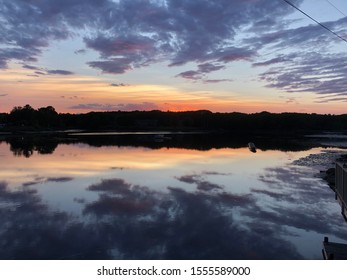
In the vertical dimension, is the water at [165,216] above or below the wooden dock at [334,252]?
below

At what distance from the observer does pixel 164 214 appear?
2334cm

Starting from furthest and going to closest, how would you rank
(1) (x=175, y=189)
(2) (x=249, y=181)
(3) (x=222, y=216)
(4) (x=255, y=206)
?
1. (2) (x=249, y=181)
2. (1) (x=175, y=189)
3. (4) (x=255, y=206)
4. (3) (x=222, y=216)

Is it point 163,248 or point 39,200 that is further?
point 39,200

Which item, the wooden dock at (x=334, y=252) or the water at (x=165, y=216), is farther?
the water at (x=165, y=216)

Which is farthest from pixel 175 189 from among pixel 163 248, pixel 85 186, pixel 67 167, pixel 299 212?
pixel 67 167

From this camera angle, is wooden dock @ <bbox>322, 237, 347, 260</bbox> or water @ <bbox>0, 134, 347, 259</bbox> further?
water @ <bbox>0, 134, 347, 259</bbox>

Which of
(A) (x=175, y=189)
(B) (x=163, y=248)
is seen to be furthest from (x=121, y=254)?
(A) (x=175, y=189)

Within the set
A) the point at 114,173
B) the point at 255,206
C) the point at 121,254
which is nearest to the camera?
the point at 121,254

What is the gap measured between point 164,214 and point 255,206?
23.1ft

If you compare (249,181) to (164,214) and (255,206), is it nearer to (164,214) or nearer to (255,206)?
(255,206)

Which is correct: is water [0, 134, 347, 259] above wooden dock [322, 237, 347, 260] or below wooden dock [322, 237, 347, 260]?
below

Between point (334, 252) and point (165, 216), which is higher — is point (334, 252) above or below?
above

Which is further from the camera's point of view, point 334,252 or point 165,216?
point 165,216

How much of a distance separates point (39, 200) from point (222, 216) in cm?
1375
